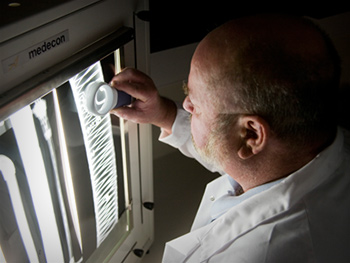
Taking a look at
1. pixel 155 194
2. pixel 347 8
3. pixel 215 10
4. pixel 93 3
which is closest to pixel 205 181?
pixel 155 194

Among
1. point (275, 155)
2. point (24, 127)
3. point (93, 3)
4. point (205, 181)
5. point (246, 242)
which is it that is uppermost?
point (93, 3)

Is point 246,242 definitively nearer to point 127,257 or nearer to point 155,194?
point 127,257

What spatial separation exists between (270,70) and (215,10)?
0.96 meters

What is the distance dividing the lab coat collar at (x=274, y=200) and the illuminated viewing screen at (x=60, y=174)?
310 millimetres

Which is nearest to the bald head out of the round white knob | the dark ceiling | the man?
the man

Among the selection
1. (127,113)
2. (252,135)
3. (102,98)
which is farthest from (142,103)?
(252,135)

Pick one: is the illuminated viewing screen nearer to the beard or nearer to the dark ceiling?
the beard

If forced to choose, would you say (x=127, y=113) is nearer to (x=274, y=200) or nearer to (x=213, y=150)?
(x=213, y=150)

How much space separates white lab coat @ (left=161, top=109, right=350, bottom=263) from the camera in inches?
36.5

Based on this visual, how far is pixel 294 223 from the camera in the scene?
0.95 m

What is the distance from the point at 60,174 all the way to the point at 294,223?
0.54 metres

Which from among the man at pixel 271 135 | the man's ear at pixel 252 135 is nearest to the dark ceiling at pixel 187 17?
the man at pixel 271 135

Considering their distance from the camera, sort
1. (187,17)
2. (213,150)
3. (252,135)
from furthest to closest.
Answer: (187,17), (213,150), (252,135)

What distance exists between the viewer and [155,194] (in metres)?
1.60
